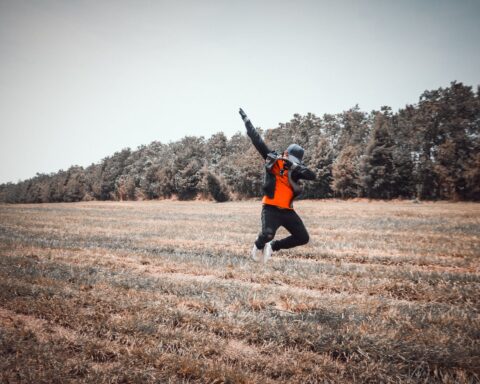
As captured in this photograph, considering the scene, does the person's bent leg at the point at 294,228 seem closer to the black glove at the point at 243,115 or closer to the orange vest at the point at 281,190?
the orange vest at the point at 281,190

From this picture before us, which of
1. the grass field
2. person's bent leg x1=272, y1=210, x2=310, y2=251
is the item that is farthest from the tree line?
person's bent leg x1=272, y1=210, x2=310, y2=251

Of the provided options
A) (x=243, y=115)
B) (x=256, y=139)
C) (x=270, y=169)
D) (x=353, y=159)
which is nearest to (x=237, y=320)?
(x=270, y=169)

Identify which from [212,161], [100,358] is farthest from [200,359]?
[212,161]

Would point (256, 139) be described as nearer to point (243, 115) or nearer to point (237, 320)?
point (243, 115)

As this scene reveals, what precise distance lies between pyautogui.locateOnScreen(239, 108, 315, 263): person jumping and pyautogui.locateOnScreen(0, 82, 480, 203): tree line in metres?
55.9

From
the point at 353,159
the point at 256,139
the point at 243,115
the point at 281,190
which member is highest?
the point at 353,159

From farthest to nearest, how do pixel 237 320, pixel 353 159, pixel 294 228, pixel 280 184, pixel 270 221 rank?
1. pixel 353 159
2. pixel 294 228
3. pixel 270 221
4. pixel 280 184
5. pixel 237 320

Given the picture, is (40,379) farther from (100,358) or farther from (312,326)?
(312,326)

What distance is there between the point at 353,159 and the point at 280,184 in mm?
60866

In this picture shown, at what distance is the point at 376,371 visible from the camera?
3.35m

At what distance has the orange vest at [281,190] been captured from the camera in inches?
219

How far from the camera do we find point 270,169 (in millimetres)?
5527

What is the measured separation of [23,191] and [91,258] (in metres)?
138

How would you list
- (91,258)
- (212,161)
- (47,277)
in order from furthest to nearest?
(212,161), (91,258), (47,277)
